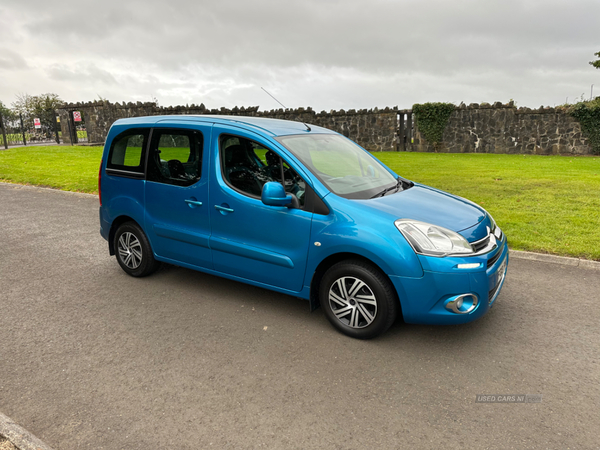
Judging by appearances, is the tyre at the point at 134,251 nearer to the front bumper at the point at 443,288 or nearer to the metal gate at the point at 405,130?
the front bumper at the point at 443,288

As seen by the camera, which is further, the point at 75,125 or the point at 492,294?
the point at 75,125

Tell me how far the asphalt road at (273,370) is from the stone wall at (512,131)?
68.6ft

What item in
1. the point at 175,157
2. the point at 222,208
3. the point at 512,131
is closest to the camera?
the point at 222,208

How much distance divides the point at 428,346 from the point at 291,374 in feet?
4.01

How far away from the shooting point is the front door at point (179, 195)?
456 centimetres

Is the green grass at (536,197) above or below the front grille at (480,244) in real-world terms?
below

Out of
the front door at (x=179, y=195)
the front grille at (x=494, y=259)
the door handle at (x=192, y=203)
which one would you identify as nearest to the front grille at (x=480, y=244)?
the front grille at (x=494, y=259)

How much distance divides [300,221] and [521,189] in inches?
359

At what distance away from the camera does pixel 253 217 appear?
4.19 m

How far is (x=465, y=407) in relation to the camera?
9.87 feet

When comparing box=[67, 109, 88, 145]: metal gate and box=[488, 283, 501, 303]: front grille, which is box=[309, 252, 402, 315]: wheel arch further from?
box=[67, 109, 88, 145]: metal gate

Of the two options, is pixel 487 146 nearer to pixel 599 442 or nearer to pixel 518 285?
pixel 518 285

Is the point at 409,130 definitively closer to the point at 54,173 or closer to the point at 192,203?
the point at 54,173

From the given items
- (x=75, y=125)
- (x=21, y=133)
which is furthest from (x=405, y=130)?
(x=21, y=133)
